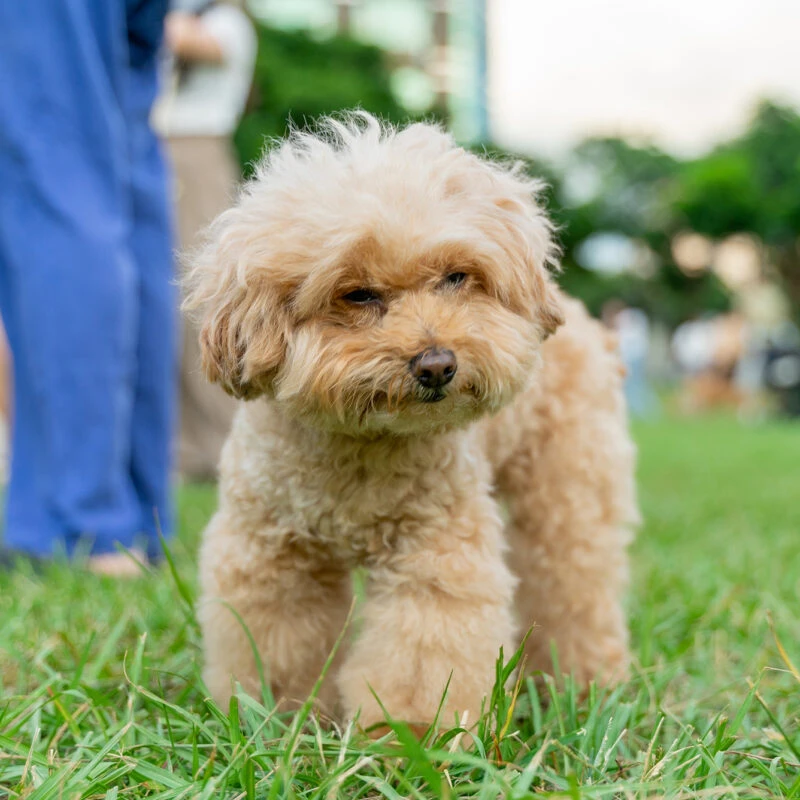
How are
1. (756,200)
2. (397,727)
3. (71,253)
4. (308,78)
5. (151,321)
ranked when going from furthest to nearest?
(756,200) < (308,78) < (151,321) < (71,253) < (397,727)

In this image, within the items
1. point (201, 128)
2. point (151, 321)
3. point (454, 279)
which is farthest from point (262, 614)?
point (201, 128)

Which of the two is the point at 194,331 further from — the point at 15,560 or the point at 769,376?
the point at 769,376

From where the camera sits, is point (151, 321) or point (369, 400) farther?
A: point (151, 321)

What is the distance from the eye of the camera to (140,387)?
12.7 ft

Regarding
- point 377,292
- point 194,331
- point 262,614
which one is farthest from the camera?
point 194,331

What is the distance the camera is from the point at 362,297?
2.04 meters

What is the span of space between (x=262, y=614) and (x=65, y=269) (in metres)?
1.63

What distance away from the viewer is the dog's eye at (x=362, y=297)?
6.69ft

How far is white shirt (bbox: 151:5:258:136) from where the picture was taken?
489 cm

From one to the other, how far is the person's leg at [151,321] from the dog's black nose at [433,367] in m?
2.07

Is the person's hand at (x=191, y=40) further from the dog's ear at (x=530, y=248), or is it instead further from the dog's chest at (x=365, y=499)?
the dog's chest at (x=365, y=499)

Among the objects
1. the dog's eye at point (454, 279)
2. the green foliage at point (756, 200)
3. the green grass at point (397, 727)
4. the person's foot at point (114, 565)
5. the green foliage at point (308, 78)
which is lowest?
Result: the green foliage at point (756, 200)

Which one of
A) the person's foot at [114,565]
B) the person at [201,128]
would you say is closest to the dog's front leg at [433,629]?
the person's foot at [114,565]

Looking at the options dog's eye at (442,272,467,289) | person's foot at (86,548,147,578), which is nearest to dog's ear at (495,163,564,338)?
dog's eye at (442,272,467,289)
